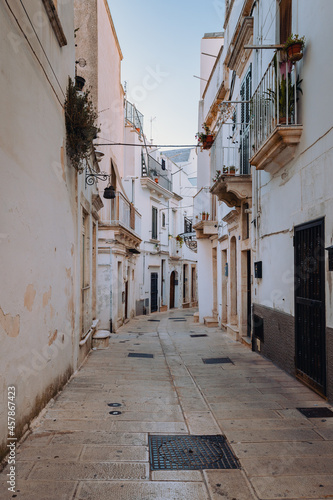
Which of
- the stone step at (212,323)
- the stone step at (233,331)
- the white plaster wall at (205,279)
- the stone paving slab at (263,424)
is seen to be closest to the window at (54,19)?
the stone paving slab at (263,424)

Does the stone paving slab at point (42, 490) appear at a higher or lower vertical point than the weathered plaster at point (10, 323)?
lower

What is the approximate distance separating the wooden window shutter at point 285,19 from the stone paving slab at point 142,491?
7717mm

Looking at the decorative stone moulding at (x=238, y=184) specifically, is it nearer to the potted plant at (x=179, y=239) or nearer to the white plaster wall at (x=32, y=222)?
the white plaster wall at (x=32, y=222)

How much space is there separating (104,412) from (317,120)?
471 cm

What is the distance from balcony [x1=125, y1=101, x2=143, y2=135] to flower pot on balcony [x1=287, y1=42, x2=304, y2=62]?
17431 mm

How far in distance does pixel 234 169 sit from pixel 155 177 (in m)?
16.8

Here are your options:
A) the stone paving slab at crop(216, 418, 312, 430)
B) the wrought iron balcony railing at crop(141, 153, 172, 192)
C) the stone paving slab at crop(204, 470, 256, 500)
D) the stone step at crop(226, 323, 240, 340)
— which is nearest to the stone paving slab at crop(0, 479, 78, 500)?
the stone paving slab at crop(204, 470, 256, 500)

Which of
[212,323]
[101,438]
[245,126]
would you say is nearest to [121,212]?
[212,323]

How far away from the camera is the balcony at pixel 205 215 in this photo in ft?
54.2

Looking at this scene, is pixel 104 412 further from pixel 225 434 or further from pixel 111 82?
pixel 111 82

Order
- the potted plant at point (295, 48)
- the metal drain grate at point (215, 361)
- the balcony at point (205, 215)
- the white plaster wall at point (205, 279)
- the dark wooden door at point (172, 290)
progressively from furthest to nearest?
the dark wooden door at point (172, 290) → the white plaster wall at point (205, 279) → the balcony at point (205, 215) → the metal drain grate at point (215, 361) → the potted plant at point (295, 48)

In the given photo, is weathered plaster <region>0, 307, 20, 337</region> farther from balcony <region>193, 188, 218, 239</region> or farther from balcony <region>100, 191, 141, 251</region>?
balcony <region>193, 188, 218, 239</region>

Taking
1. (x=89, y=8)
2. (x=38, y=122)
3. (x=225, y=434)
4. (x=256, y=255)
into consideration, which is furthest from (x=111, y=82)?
(x=225, y=434)

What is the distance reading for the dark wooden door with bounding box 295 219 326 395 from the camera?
230 inches
